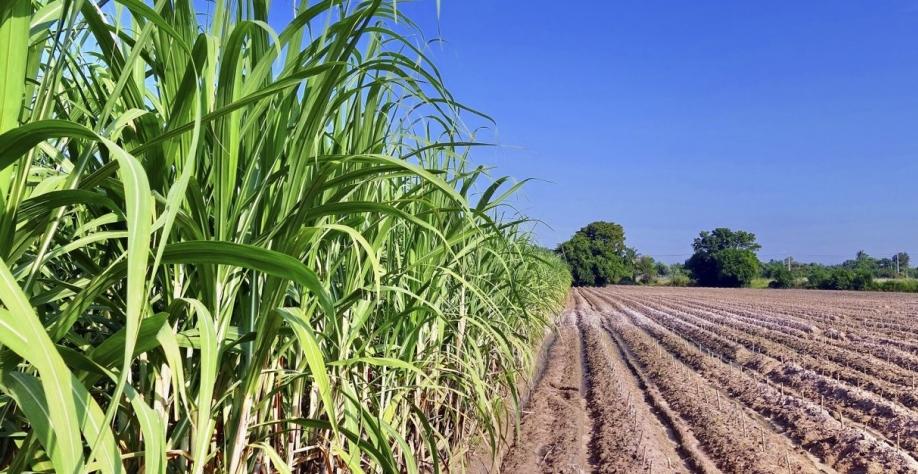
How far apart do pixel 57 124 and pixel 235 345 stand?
1.72 ft

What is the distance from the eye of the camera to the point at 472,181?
2.00 meters

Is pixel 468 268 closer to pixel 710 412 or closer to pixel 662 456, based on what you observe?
pixel 662 456

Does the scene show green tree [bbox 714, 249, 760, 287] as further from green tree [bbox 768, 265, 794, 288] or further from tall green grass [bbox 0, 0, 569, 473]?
tall green grass [bbox 0, 0, 569, 473]

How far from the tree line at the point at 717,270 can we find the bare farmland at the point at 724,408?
27.8m

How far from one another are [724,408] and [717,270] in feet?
204

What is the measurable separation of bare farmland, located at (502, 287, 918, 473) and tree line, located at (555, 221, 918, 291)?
27832mm

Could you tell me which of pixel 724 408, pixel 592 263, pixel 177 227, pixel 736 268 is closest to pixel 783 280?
pixel 736 268

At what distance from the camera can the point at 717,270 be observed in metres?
62.7

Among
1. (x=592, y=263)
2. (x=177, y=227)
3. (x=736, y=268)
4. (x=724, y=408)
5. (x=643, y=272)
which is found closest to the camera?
(x=177, y=227)

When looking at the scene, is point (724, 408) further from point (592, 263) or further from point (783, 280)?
point (783, 280)

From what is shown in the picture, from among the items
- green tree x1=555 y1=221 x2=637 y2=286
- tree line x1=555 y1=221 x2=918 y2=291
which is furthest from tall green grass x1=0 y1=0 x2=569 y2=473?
green tree x1=555 y1=221 x2=637 y2=286

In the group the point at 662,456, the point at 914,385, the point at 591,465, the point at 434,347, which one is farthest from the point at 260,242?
the point at 914,385

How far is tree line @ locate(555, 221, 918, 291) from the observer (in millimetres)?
46094

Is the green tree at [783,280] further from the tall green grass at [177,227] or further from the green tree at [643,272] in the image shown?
the tall green grass at [177,227]
